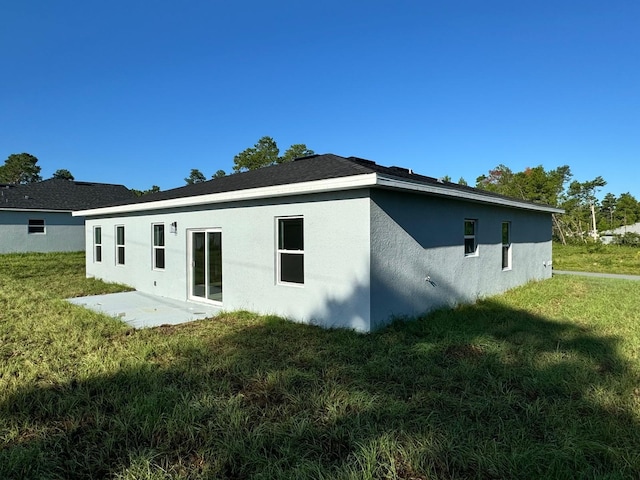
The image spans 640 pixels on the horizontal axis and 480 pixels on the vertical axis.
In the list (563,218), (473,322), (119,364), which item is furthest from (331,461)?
(563,218)

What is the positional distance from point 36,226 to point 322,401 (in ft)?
78.2

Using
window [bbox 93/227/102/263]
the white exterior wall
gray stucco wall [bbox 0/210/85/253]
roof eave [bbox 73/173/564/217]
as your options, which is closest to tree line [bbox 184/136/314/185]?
gray stucco wall [bbox 0/210/85/253]

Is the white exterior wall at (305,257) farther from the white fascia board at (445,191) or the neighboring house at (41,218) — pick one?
A: the neighboring house at (41,218)

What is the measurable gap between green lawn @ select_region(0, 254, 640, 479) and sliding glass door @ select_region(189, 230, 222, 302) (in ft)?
7.30

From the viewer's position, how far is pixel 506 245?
10180 millimetres

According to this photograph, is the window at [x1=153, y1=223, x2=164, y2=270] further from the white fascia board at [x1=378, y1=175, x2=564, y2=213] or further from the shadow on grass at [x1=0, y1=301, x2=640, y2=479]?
the white fascia board at [x1=378, y1=175, x2=564, y2=213]

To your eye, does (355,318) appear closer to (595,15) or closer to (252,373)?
(252,373)

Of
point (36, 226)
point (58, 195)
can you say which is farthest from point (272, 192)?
point (58, 195)

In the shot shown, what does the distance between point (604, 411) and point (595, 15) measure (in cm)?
966

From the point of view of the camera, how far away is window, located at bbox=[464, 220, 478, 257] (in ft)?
27.6

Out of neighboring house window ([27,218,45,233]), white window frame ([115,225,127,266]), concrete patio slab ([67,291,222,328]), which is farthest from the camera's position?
neighboring house window ([27,218,45,233])

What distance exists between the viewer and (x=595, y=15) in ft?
28.5

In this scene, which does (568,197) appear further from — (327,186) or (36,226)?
(36,226)

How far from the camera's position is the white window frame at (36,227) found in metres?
20.6
